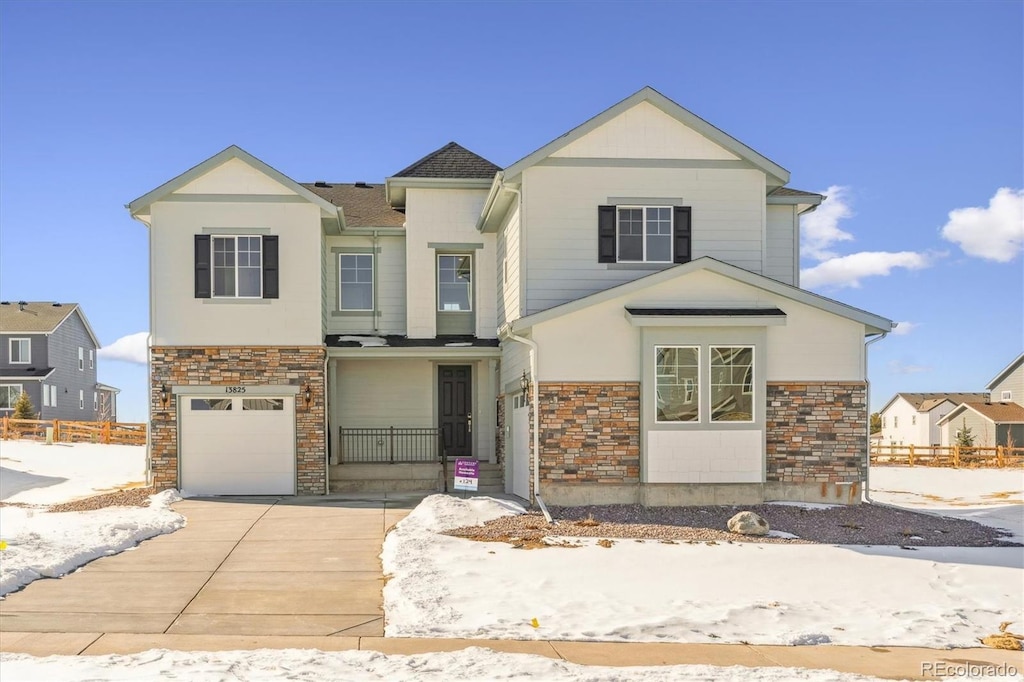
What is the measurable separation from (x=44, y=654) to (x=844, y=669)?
257 inches

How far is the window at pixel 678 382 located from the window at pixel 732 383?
1.06 feet

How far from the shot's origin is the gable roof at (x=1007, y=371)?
4438 cm

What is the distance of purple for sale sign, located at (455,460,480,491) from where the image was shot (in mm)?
15852

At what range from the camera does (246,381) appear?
1791cm

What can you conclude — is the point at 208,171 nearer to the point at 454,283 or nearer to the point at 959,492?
A: the point at 454,283

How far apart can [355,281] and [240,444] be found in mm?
4846

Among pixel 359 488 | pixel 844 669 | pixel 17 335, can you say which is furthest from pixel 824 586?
pixel 17 335

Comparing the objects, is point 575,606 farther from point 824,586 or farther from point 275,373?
point 275,373

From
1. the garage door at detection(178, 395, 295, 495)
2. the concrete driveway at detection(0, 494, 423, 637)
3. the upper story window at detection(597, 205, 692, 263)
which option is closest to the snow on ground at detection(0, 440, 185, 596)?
the concrete driveway at detection(0, 494, 423, 637)

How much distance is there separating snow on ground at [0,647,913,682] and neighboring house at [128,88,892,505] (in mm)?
8035

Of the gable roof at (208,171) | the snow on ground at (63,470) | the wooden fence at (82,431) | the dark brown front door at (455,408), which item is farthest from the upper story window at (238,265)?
the wooden fence at (82,431)

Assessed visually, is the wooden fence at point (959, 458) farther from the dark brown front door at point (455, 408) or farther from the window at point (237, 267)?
the window at point (237, 267)

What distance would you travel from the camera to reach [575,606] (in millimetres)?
→ 8953

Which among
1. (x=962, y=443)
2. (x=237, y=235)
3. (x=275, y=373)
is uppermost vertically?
(x=237, y=235)
